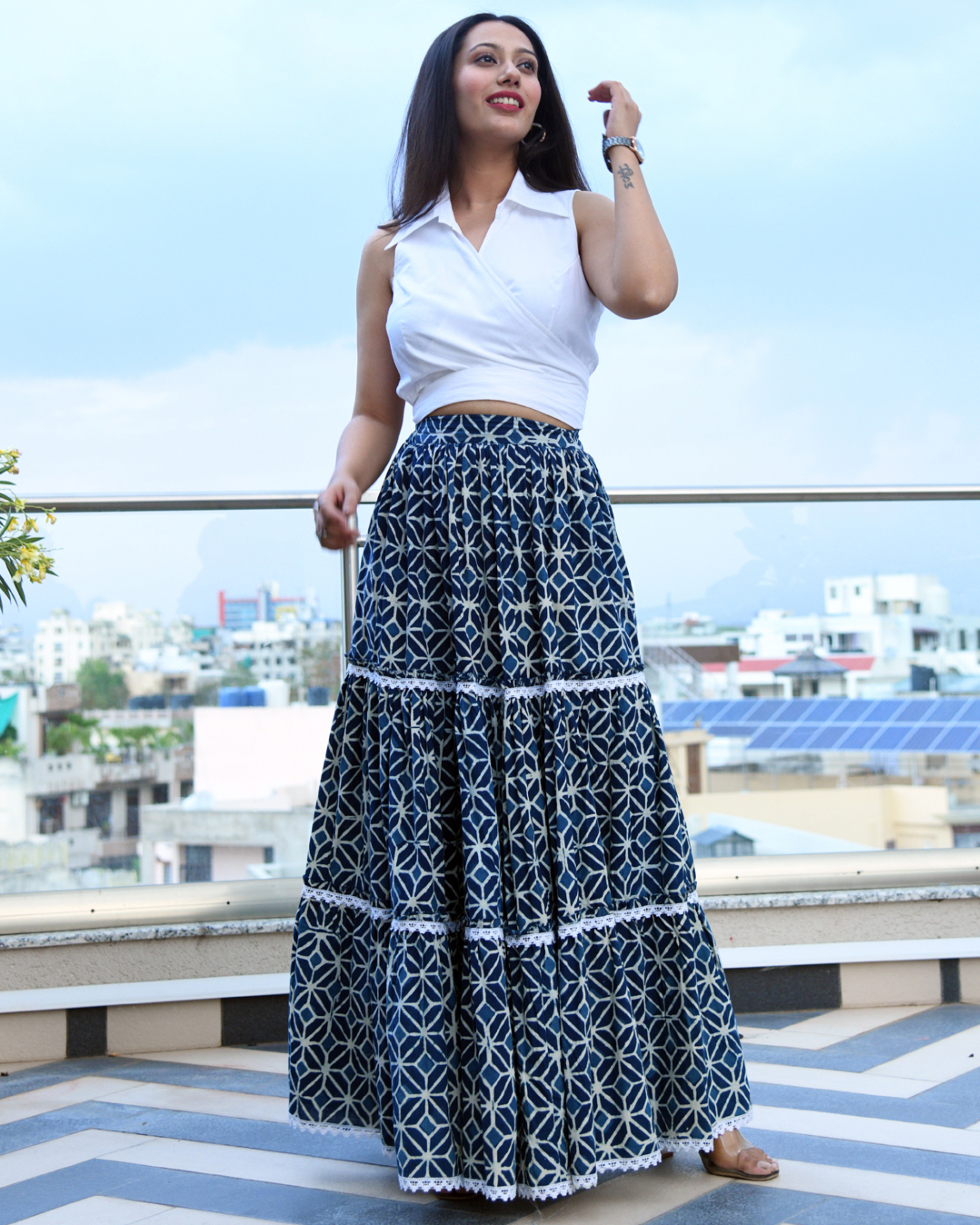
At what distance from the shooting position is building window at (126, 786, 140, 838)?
243 centimetres

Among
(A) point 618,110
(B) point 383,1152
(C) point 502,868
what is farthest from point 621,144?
(B) point 383,1152

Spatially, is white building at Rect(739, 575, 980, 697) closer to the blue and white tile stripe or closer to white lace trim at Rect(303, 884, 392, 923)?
the blue and white tile stripe

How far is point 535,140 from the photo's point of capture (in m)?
1.73

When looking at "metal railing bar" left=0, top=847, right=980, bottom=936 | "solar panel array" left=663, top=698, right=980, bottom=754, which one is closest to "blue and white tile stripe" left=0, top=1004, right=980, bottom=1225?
"metal railing bar" left=0, top=847, right=980, bottom=936

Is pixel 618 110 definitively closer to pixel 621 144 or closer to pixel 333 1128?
pixel 621 144

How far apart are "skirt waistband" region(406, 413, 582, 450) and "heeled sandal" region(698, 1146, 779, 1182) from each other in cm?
94

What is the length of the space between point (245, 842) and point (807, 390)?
29.3 m

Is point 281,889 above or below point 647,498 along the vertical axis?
below

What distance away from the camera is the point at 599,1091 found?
149cm

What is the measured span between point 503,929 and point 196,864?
1.12 m

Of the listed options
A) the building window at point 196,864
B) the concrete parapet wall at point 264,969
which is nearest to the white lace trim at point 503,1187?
the concrete parapet wall at point 264,969

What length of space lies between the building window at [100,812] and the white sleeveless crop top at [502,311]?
48.1 inches

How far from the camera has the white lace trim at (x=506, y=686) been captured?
4.97 ft

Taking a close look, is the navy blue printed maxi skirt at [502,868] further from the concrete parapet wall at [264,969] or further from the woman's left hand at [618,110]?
the concrete parapet wall at [264,969]
